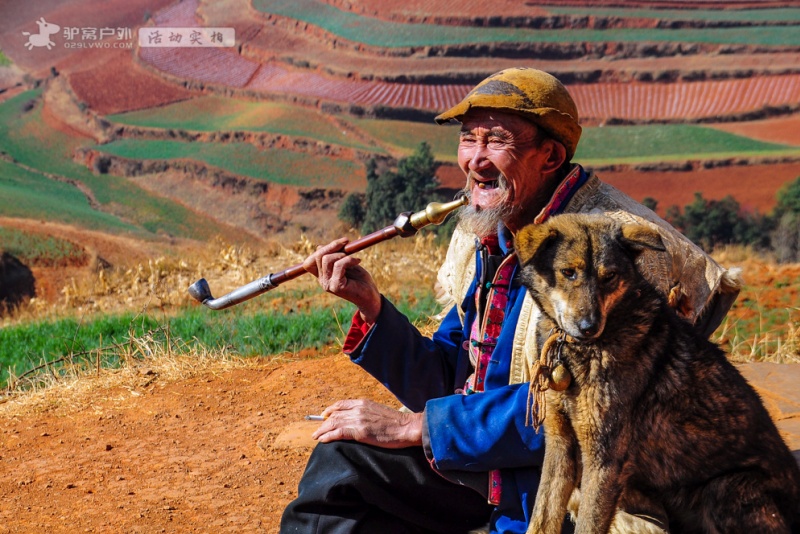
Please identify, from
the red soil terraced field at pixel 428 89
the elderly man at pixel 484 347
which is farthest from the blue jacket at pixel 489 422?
the red soil terraced field at pixel 428 89

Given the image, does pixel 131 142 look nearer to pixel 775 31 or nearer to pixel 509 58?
pixel 509 58

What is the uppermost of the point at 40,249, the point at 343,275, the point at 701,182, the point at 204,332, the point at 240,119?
the point at 343,275

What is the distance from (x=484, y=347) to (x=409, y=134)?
39.4ft

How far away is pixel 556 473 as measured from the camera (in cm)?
344

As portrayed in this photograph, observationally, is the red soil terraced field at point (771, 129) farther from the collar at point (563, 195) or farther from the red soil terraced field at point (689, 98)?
the collar at point (563, 195)

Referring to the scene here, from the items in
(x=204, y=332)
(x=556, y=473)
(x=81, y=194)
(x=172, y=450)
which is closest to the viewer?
(x=556, y=473)

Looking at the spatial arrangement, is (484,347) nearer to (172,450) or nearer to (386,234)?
(386,234)

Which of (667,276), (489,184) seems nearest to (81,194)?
(489,184)

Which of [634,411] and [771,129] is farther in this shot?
[771,129]

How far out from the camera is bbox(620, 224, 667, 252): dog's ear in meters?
3.21

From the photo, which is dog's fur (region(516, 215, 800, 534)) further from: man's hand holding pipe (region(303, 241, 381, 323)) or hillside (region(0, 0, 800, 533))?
hillside (region(0, 0, 800, 533))

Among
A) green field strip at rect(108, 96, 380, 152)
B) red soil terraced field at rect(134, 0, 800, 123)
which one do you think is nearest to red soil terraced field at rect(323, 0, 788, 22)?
red soil terraced field at rect(134, 0, 800, 123)

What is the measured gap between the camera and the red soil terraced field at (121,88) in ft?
54.9

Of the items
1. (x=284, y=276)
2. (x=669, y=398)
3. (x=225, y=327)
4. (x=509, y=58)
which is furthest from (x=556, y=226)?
(x=509, y=58)
